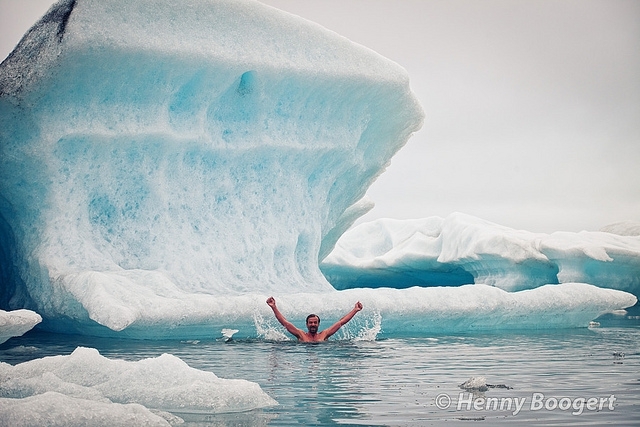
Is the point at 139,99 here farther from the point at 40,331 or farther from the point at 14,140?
the point at 40,331

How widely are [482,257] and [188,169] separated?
8.30 meters

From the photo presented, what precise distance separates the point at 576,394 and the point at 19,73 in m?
7.21

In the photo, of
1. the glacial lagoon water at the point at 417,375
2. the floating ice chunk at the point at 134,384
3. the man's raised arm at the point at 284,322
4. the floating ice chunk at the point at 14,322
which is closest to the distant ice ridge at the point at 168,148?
the man's raised arm at the point at 284,322

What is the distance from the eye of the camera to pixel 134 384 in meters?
4.00

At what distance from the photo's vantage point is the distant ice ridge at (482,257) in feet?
47.4

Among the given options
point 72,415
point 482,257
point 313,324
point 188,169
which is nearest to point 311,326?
point 313,324

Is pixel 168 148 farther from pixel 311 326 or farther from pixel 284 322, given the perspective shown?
pixel 311 326

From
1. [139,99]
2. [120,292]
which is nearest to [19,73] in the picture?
[139,99]

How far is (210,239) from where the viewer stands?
974 centimetres

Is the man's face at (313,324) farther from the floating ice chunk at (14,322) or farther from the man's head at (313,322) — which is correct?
the floating ice chunk at (14,322)

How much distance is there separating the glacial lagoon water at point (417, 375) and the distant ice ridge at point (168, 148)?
0.85m

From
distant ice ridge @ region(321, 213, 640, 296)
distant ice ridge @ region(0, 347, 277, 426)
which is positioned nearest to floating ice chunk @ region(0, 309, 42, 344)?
distant ice ridge @ region(0, 347, 277, 426)

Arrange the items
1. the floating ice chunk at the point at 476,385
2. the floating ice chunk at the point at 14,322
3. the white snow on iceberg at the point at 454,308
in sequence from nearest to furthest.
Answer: the floating ice chunk at the point at 476,385 → the floating ice chunk at the point at 14,322 → the white snow on iceberg at the point at 454,308

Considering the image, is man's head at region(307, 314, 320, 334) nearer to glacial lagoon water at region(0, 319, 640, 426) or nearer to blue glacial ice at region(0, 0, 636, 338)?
glacial lagoon water at region(0, 319, 640, 426)
